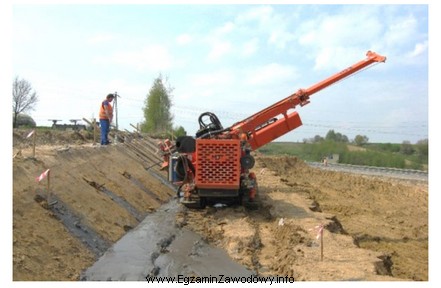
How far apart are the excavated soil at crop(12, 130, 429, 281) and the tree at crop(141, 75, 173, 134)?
28.6 metres

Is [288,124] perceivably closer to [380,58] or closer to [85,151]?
[380,58]

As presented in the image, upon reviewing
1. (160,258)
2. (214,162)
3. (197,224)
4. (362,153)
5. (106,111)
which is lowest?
(160,258)

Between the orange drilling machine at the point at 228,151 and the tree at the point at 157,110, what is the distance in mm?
34432

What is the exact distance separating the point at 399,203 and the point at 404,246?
32.1 ft

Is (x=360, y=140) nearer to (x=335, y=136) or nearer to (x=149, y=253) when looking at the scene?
(x=335, y=136)

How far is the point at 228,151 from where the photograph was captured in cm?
1123

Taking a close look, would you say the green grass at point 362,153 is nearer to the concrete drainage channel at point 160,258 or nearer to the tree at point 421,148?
the tree at point 421,148

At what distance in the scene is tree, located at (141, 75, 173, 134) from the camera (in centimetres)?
4719

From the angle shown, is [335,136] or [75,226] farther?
[335,136]

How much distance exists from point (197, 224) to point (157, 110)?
123 ft

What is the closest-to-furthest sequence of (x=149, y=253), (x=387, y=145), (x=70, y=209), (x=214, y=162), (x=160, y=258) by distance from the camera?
(x=160, y=258), (x=149, y=253), (x=70, y=209), (x=214, y=162), (x=387, y=145)

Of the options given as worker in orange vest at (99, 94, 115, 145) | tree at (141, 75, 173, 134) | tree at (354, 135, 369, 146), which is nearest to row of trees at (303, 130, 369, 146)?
tree at (354, 135, 369, 146)

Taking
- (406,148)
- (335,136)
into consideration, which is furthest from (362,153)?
(335,136)

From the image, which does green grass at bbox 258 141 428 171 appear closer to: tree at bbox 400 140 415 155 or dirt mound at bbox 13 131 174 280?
tree at bbox 400 140 415 155
